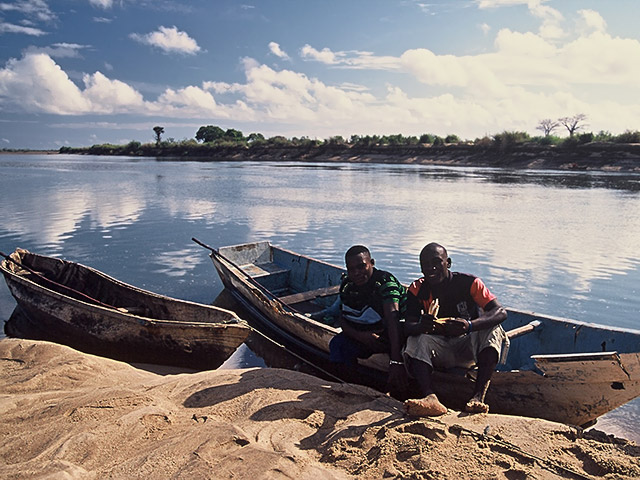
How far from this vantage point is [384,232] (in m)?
16.6

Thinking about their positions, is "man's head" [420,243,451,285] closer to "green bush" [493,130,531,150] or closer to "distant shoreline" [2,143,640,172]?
"distant shoreline" [2,143,640,172]

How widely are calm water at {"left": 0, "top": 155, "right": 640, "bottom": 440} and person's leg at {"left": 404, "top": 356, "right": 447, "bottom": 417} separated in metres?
2.83

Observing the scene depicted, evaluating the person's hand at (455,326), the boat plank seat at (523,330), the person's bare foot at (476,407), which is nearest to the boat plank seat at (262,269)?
the boat plank seat at (523,330)

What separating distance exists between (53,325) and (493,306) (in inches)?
259

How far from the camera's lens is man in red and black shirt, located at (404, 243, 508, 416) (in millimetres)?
4188

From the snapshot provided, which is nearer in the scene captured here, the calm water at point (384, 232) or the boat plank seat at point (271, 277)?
the boat plank seat at point (271, 277)

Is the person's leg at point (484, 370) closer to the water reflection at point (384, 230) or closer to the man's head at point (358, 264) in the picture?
the man's head at point (358, 264)

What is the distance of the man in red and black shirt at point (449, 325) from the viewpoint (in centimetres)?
419

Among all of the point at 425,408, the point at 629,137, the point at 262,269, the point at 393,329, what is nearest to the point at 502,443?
the point at 425,408

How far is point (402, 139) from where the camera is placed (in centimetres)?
6869

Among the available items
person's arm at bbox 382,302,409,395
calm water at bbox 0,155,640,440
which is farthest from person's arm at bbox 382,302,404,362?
calm water at bbox 0,155,640,440

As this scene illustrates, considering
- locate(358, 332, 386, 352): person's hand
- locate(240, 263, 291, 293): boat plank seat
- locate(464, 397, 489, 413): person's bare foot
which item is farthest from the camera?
locate(240, 263, 291, 293): boat plank seat

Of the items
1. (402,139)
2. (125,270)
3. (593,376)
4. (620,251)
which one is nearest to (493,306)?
(593,376)

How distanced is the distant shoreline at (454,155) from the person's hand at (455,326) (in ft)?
154
